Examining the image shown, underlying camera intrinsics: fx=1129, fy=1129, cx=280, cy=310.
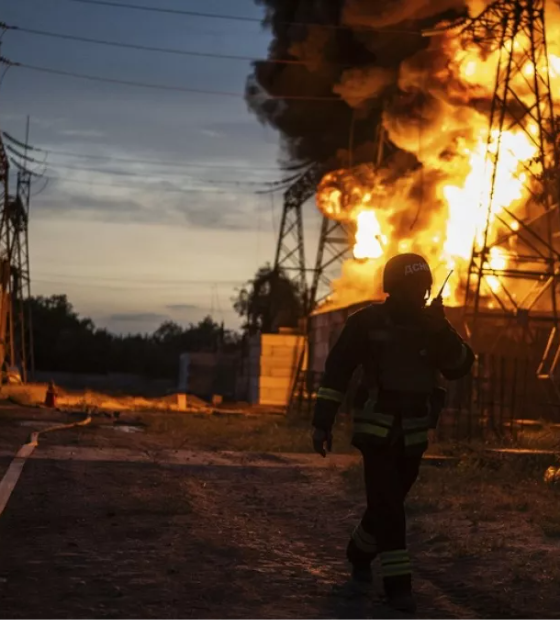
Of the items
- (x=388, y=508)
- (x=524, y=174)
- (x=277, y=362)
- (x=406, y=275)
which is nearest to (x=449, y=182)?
(x=524, y=174)

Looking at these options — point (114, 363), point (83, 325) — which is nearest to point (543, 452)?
point (114, 363)

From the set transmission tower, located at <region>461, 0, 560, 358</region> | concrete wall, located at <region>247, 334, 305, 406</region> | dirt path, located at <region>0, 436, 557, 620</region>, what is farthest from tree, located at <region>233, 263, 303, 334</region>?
dirt path, located at <region>0, 436, 557, 620</region>

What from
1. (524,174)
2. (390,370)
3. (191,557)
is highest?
(524,174)

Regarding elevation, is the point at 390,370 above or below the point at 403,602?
above

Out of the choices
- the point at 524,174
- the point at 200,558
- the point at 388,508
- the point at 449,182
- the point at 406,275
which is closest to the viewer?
the point at 388,508

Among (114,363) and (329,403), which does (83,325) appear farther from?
(329,403)

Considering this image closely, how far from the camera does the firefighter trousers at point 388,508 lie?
18.6 feet

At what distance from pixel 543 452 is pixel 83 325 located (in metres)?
81.5

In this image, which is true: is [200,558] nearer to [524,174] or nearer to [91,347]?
[524,174]

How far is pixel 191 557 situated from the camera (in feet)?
21.9

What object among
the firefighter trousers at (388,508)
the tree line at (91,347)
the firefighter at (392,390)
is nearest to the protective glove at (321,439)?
the firefighter at (392,390)

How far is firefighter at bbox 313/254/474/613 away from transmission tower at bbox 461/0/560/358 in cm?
1533

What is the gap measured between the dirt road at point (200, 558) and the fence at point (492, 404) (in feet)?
25.2

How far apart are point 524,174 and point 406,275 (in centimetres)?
2258
